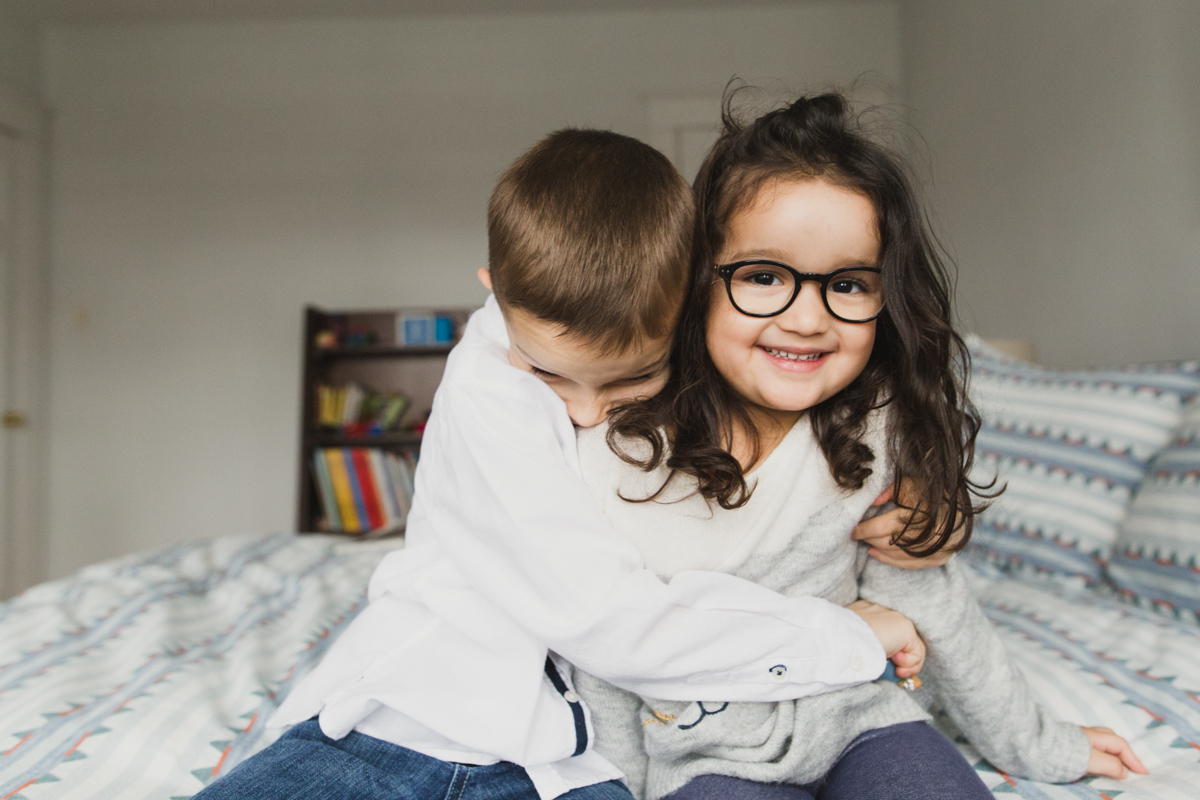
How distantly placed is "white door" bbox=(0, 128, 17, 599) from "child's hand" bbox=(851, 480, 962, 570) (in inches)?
150

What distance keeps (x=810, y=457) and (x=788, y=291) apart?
18 cm

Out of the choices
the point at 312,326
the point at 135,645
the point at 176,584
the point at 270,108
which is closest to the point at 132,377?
the point at 312,326

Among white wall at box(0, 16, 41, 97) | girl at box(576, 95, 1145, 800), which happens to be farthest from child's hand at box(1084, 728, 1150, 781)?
white wall at box(0, 16, 41, 97)

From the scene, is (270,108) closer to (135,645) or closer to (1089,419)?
(135,645)

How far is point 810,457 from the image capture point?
83 centimetres

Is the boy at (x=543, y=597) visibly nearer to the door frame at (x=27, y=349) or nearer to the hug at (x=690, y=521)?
the hug at (x=690, y=521)

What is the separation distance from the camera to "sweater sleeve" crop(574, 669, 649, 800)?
812mm

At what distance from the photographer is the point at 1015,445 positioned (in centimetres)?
150

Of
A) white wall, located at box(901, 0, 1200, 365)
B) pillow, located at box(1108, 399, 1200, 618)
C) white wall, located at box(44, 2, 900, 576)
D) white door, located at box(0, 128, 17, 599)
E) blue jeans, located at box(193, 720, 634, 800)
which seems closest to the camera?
blue jeans, located at box(193, 720, 634, 800)

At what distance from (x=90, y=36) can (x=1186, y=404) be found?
452cm

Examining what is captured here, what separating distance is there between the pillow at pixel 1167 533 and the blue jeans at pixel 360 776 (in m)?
0.94

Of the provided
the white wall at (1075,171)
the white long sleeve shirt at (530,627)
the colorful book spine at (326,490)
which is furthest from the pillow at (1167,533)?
the colorful book spine at (326,490)

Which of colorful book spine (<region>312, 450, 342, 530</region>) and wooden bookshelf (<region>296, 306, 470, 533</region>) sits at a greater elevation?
wooden bookshelf (<region>296, 306, 470, 533</region>)

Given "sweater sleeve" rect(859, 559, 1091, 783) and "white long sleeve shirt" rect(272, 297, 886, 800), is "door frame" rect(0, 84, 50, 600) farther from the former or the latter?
"sweater sleeve" rect(859, 559, 1091, 783)
